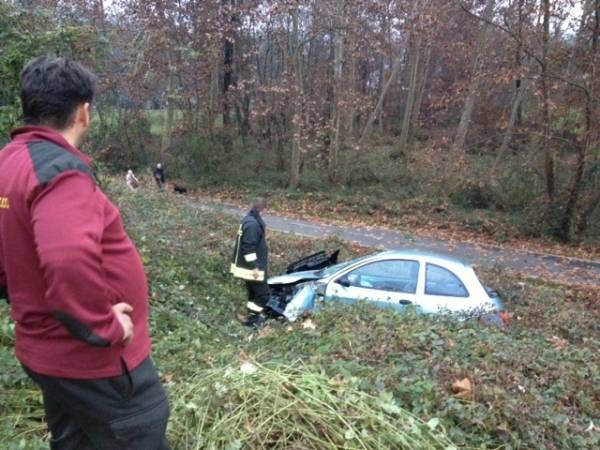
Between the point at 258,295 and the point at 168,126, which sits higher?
the point at 168,126

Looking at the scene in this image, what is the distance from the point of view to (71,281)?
185 centimetres

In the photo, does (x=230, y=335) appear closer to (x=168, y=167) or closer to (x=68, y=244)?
(x=68, y=244)

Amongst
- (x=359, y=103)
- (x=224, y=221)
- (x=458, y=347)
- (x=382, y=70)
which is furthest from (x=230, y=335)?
(x=382, y=70)

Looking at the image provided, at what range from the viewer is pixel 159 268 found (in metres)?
9.04

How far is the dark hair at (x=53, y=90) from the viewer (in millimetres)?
2080

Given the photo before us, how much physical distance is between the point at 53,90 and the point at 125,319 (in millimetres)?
900

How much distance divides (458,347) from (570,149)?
15193 mm

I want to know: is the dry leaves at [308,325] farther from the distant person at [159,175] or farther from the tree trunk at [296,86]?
the distant person at [159,175]

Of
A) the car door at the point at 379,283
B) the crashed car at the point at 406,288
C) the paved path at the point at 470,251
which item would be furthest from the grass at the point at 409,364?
the paved path at the point at 470,251

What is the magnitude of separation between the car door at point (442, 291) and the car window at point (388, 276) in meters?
0.20

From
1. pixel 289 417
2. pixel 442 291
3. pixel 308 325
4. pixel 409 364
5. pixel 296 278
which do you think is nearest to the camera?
pixel 289 417

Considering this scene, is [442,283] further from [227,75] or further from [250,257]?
[227,75]

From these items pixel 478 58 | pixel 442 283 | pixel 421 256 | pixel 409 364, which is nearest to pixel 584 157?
pixel 478 58

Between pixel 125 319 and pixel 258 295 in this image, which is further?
pixel 258 295
